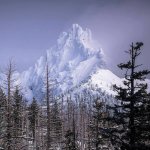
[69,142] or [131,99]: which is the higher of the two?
[131,99]

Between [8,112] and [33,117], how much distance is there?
4904 cm

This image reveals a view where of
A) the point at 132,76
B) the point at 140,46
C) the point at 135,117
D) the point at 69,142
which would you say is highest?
the point at 140,46

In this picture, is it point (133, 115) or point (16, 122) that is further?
point (16, 122)

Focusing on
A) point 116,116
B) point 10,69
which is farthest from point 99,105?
point 116,116

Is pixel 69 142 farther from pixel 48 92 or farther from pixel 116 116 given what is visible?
pixel 116 116

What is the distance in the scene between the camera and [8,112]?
2384cm

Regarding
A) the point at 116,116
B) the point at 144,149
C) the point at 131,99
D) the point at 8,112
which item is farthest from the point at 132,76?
the point at 8,112

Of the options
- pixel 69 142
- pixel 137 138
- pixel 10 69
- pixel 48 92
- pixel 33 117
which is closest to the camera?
pixel 137 138

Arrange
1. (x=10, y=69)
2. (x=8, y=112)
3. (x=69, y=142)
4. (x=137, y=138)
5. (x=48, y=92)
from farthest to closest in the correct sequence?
1. (x=69, y=142)
2. (x=48, y=92)
3. (x=10, y=69)
4. (x=8, y=112)
5. (x=137, y=138)

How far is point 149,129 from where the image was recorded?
18.6 meters

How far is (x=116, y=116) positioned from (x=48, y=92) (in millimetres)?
13971

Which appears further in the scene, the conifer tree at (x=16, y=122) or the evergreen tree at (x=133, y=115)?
the conifer tree at (x=16, y=122)

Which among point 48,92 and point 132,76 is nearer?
point 132,76

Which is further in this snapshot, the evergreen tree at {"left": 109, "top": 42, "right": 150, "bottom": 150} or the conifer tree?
the conifer tree
